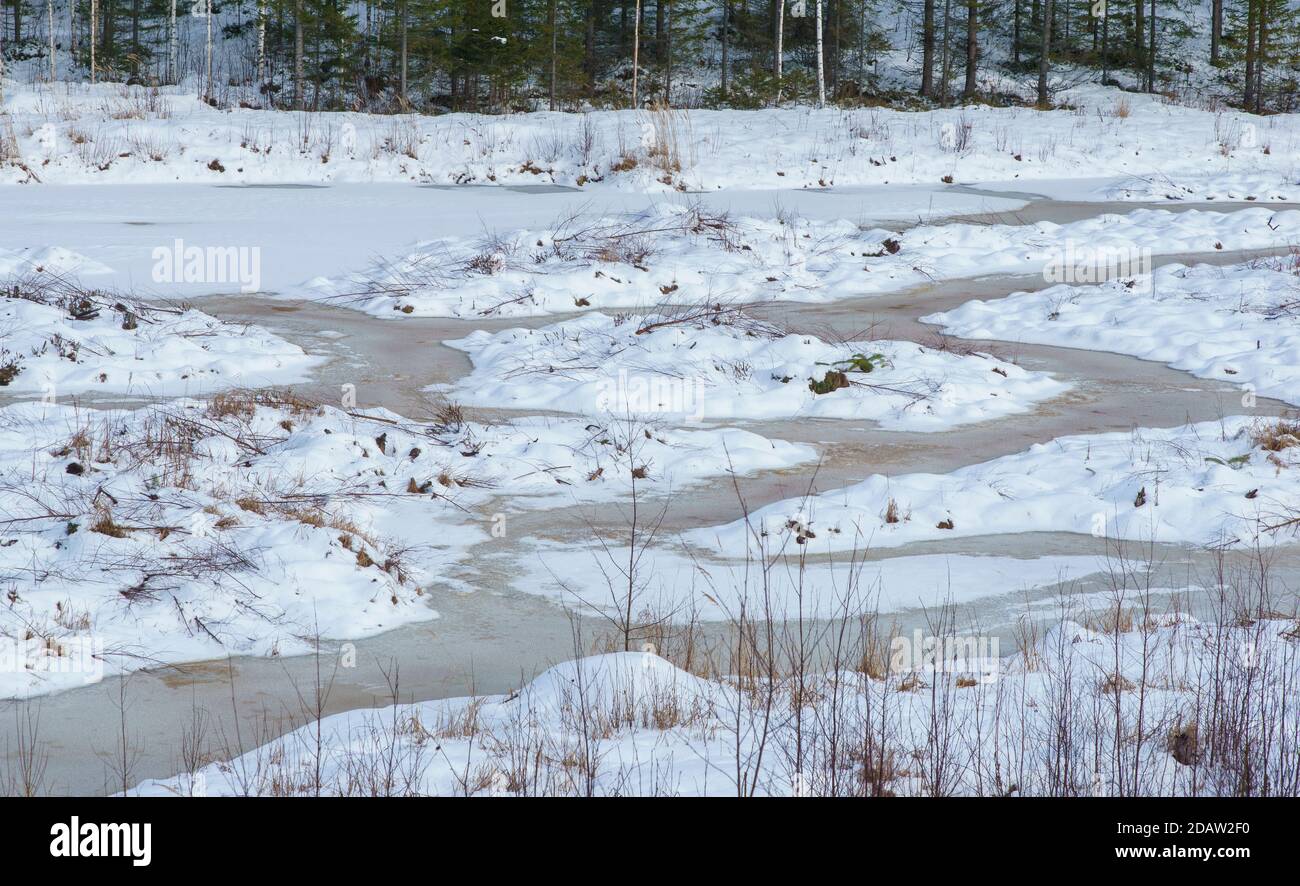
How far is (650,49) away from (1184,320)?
110ft

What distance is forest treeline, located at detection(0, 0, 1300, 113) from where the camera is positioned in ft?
116

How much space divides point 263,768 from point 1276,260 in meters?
14.7

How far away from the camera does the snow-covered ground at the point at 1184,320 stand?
11680mm

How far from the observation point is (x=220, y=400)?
29.5ft

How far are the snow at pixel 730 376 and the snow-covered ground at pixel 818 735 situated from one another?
505cm

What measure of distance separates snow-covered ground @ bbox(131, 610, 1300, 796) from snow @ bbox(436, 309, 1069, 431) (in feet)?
16.6

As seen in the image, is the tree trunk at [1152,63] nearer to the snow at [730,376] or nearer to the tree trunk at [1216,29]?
the tree trunk at [1216,29]

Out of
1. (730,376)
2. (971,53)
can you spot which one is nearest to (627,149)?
(730,376)

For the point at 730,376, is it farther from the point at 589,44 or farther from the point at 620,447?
the point at 589,44

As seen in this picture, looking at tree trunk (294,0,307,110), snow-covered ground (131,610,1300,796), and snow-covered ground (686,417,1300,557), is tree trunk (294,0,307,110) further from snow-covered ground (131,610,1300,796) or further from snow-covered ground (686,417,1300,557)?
snow-covered ground (131,610,1300,796)

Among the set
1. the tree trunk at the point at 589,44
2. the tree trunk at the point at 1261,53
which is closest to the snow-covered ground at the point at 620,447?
the tree trunk at the point at 1261,53
